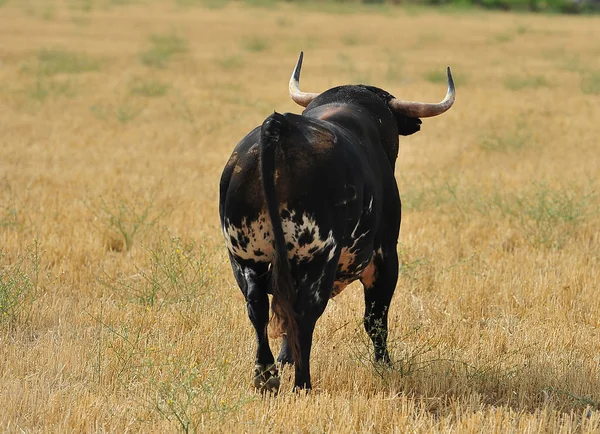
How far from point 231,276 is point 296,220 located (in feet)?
10.2

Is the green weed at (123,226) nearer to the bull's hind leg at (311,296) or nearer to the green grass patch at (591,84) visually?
the bull's hind leg at (311,296)

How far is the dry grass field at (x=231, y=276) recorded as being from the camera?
4793 millimetres

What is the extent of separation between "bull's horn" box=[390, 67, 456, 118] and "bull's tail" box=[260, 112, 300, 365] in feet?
4.85

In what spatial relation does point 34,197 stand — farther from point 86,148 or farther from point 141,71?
point 141,71

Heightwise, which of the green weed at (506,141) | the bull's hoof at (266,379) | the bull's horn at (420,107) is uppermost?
the bull's horn at (420,107)

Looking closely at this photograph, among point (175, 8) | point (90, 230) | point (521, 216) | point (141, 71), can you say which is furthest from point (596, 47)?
point (90, 230)

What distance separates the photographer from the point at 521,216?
9.45 metres

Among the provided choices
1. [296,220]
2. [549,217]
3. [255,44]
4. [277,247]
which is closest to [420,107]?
[296,220]

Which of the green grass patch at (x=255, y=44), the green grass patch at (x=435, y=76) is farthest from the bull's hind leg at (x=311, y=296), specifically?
the green grass patch at (x=255, y=44)

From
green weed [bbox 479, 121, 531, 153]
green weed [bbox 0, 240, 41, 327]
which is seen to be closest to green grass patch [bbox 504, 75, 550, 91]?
green weed [bbox 479, 121, 531, 153]

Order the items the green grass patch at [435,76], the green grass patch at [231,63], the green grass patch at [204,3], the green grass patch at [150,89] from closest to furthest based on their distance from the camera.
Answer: the green grass patch at [150,89] < the green grass patch at [435,76] < the green grass patch at [231,63] < the green grass patch at [204,3]

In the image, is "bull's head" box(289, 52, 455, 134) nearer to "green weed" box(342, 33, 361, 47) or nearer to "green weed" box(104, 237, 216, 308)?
"green weed" box(104, 237, 216, 308)

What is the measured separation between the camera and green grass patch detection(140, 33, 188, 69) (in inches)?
953

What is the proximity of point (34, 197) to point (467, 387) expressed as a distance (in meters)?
6.33
